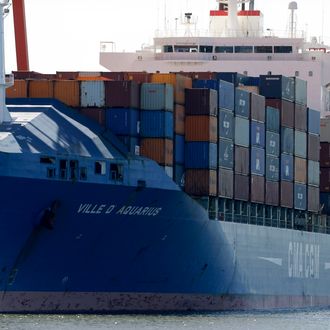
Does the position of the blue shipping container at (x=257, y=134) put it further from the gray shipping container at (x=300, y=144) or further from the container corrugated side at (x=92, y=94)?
the container corrugated side at (x=92, y=94)

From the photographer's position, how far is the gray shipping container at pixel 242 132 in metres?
61.4

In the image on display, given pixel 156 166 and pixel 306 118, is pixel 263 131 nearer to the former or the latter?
pixel 306 118

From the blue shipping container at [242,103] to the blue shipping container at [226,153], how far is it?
5.83 ft

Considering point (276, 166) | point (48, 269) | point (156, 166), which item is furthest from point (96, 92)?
point (276, 166)

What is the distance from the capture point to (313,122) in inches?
2721

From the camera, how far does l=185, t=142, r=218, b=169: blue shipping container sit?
5822 centimetres

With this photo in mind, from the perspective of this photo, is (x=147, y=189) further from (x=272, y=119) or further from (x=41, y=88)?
(x=272, y=119)

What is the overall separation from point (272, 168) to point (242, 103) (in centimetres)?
372

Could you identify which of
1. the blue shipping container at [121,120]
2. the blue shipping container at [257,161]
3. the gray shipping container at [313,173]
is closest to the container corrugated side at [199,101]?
the blue shipping container at [121,120]

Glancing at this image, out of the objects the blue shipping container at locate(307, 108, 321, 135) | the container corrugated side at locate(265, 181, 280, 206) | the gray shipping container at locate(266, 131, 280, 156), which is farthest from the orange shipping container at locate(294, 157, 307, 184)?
the gray shipping container at locate(266, 131, 280, 156)

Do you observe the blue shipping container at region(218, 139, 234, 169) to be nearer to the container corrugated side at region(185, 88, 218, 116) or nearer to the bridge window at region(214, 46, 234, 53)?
the container corrugated side at region(185, 88, 218, 116)

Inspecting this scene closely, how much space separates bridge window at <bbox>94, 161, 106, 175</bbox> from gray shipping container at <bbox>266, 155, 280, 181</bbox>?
12.5 m

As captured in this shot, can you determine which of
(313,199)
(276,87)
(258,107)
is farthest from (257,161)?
(313,199)

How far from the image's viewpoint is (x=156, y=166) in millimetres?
54875
